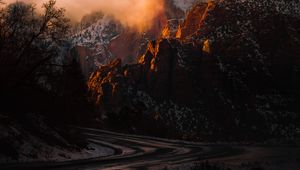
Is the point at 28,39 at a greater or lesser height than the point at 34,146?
greater

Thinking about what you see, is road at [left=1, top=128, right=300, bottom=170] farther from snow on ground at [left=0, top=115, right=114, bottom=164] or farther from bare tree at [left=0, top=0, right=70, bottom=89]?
bare tree at [left=0, top=0, right=70, bottom=89]

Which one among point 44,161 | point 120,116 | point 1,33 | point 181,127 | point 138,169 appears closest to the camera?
point 138,169

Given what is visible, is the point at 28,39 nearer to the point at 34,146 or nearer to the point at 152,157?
the point at 34,146

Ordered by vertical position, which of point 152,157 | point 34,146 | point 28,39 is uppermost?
point 28,39

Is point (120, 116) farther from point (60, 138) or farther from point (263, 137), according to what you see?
point (263, 137)

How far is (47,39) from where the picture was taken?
112 feet

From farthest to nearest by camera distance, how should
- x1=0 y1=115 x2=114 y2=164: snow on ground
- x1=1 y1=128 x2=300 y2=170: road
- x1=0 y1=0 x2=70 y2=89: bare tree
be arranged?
x1=0 y1=0 x2=70 y2=89: bare tree, x1=0 y1=115 x2=114 y2=164: snow on ground, x1=1 y1=128 x2=300 y2=170: road

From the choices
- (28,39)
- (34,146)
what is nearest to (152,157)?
(34,146)

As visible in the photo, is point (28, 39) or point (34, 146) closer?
point (34, 146)

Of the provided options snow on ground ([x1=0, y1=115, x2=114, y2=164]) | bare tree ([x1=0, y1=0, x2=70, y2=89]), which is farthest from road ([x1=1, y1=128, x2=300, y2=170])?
bare tree ([x1=0, y1=0, x2=70, y2=89])

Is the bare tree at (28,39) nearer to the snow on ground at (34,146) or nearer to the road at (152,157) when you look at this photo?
the snow on ground at (34,146)

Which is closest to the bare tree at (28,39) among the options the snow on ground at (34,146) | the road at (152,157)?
the snow on ground at (34,146)

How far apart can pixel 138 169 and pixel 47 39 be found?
15276mm

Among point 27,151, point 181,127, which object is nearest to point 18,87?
point 27,151
